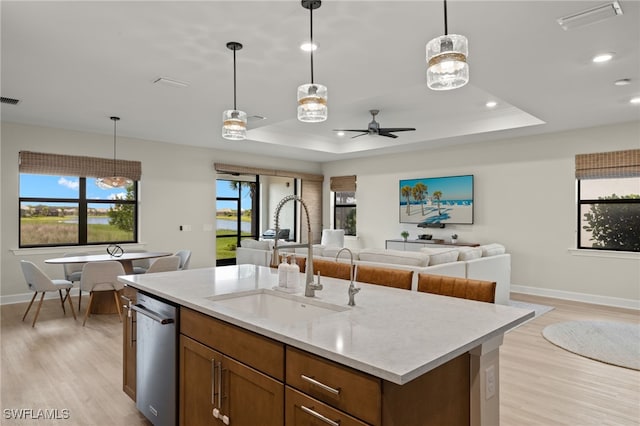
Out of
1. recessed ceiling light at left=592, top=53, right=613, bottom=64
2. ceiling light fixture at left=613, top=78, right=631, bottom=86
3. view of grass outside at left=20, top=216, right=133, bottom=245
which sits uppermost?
recessed ceiling light at left=592, top=53, right=613, bottom=64

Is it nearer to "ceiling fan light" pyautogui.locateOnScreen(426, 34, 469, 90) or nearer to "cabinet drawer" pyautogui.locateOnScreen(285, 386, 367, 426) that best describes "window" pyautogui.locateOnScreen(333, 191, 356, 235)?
"ceiling fan light" pyautogui.locateOnScreen(426, 34, 469, 90)

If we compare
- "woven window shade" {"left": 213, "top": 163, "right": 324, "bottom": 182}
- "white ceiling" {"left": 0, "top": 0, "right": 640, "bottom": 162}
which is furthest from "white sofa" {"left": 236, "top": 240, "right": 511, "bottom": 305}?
"woven window shade" {"left": 213, "top": 163, "right": 324, "bottom": 182}

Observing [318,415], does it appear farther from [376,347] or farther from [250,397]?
[250,397]

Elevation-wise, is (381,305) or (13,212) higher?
Answer: (13,212)

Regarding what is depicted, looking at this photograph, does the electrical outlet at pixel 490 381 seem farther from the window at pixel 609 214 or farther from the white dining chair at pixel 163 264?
the window at pixel 609 214

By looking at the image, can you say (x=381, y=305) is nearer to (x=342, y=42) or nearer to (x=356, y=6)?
(x=356, y=6)

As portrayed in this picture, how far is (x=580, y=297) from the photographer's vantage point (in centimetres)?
580

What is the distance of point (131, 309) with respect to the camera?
2521 mm

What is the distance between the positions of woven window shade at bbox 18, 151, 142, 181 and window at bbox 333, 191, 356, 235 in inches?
176

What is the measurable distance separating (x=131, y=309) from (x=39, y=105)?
3521mm

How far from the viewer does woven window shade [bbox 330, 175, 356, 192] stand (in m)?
8.83

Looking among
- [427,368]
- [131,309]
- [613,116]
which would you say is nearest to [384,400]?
[427,368]

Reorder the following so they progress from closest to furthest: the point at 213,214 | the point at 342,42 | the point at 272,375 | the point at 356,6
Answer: the point at 272,375, the point at 356,6, the point at 342,42, the point at 213,214

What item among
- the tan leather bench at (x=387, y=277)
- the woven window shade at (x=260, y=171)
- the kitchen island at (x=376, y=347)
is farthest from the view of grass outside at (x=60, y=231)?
the tan leather bench at (x=387, y=277)
